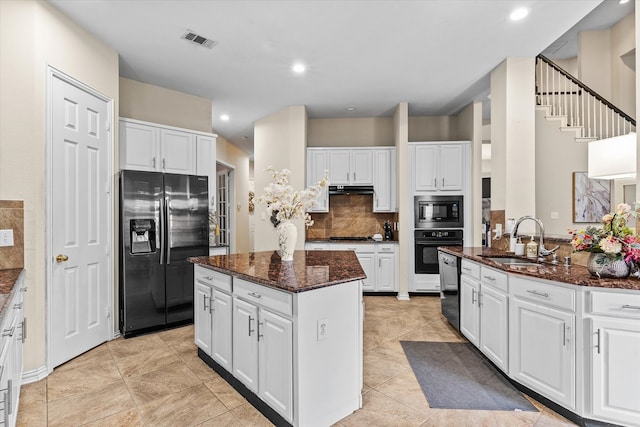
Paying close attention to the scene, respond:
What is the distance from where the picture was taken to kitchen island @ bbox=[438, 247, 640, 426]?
1823 millimetres

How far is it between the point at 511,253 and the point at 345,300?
218 cm

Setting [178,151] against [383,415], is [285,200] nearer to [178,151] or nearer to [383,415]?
[383,415]

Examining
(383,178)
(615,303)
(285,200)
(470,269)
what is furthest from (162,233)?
(615,303)

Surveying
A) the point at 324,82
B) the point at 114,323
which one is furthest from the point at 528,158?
the point at 114,323

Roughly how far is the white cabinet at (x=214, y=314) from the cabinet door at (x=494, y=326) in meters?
2.03

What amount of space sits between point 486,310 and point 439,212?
102 inches

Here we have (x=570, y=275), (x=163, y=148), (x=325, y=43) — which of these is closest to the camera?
(x=570, y=275)

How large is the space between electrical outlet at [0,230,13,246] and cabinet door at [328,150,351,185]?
3.97 metres

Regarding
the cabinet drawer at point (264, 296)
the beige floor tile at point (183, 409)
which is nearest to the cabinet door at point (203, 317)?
the beige floor tile at point (183, 409)

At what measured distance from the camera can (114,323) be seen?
10.8ft

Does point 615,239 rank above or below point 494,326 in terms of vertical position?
above

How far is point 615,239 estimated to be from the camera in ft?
6.45

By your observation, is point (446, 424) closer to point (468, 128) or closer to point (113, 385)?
point (113, 385)

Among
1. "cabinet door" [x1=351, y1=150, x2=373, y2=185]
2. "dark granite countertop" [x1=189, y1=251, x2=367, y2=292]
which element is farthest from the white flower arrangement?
"cabinet door" [x1=351, y1=150, x2=373, y2=185]
